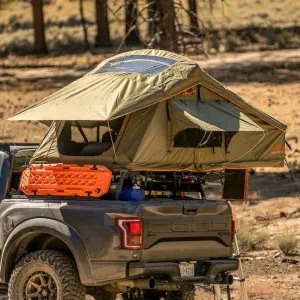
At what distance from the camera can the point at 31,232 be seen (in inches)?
428

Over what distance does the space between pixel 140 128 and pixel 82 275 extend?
149 cm

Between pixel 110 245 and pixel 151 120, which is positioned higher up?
pixel 151 120

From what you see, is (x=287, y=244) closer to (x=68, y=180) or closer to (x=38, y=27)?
(x=68, y=180)

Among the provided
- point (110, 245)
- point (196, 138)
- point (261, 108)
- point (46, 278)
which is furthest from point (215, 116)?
point (261, 108)

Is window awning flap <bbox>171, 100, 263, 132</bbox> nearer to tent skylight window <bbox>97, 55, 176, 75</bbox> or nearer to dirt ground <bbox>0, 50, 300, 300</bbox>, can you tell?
tent skylight window <bbox>97, 55, 176, 75</bbox>

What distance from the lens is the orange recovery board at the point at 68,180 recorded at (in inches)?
415

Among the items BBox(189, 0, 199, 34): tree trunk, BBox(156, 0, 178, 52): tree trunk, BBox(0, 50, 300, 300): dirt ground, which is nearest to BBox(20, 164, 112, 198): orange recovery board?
BBox(0, 50, 300, 300): dirt ground

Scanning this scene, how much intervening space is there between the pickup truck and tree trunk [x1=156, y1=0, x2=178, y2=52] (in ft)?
39.8

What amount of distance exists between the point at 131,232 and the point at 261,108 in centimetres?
2298

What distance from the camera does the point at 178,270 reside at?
10.5m

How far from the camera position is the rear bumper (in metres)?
10.3

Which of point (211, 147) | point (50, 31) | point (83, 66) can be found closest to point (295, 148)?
point (211, 147)

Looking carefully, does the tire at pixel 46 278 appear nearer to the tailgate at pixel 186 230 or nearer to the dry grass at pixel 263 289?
the tailgate at pixel 186 230

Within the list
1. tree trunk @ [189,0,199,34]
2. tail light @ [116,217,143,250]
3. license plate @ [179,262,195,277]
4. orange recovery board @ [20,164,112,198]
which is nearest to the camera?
tail light @ [116,217,143,250]
